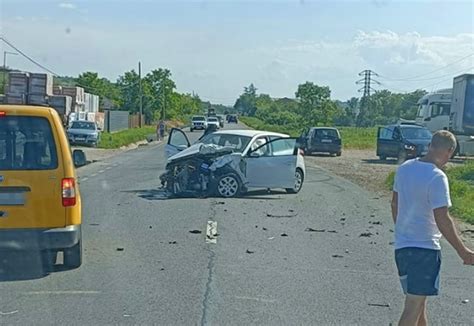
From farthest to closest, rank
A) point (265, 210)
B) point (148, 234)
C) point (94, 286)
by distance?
point (265, 210)
point (148, 234)
point (94, 286)

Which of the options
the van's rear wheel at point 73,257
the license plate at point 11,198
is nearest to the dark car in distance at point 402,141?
the van's rear wheel at point 73,257

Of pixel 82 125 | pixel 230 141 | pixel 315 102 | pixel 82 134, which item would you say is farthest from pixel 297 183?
pixel 315 102

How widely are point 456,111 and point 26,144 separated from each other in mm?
29713

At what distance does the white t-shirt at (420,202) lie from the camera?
5.95 meters

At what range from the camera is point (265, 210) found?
53.7 feet

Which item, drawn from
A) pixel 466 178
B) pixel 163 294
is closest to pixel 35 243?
pixel 163 294

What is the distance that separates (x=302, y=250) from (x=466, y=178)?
16.1 meters

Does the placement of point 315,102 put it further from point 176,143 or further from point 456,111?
point 176,143

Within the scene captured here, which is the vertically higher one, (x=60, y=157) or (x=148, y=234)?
(x=60, y=157)

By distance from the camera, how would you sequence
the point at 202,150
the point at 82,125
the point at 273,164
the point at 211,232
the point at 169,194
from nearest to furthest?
the point at 211,232 < the point at 202,150 < the point at 169,194 < the point at 273,164 < the point at 82,125

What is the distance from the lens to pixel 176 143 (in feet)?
68.9

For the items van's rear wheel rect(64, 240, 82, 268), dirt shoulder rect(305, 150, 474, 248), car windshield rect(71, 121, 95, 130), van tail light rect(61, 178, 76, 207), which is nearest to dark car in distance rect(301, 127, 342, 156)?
dirt shoulder rect(305, 150, 474, 248)

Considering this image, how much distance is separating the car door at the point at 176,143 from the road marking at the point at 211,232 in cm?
662

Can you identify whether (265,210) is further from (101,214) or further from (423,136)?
(423,136)
